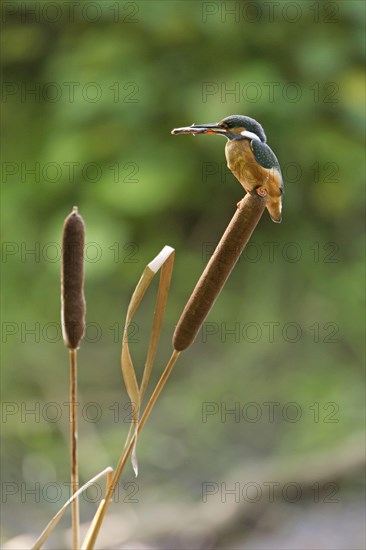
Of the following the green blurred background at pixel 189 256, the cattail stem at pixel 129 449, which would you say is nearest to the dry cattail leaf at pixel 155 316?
the cattail stem at pixel 129 449

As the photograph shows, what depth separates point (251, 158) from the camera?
35cm

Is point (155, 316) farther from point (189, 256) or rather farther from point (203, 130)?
point (189, 256)

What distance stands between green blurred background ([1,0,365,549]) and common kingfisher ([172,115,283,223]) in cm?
70

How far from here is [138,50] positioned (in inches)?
44.6

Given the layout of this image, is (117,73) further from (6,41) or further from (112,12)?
(6,41)

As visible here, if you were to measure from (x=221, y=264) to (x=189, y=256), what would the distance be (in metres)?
0.91

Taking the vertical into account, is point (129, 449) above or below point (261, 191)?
below

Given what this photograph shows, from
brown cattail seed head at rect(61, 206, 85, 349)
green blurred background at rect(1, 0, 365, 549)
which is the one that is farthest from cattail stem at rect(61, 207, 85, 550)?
green blurred background at rect(1, 0, 365, 549)

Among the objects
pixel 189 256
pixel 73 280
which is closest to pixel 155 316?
pixel 73 280

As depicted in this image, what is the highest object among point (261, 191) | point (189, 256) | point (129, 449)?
point (261, 191)

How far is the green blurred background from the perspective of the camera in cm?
109

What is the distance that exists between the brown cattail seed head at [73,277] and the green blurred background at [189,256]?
0.69 m

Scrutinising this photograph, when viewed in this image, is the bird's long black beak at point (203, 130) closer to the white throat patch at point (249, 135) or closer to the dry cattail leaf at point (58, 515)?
the white throat patch at point (249, 135)

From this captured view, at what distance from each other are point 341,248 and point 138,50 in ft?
1.35
